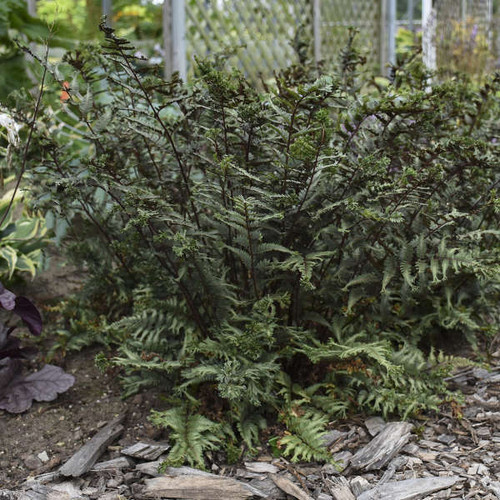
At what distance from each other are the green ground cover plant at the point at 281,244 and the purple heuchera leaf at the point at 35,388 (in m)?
0.24

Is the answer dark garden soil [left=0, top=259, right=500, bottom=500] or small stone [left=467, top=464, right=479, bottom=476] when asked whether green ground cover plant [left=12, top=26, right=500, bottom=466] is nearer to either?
dark garden soil [left=0, top=259, right=500, bottom=500]

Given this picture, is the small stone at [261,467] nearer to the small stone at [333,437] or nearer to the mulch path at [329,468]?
the mulch path at [329,468]

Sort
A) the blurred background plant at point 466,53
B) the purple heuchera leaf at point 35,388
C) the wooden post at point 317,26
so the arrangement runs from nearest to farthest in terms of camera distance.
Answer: the purple heuchera leaf at point 35,388 < the blurred background plant at point 466,53 < the wooden post at point 317,26

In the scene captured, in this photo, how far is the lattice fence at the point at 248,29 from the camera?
6.22m

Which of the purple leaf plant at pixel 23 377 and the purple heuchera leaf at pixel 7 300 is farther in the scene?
the purple leaf plant at pixel 23 377

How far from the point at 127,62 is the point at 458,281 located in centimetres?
152

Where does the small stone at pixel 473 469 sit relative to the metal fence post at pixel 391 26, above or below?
below

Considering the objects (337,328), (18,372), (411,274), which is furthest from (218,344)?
(18,372)

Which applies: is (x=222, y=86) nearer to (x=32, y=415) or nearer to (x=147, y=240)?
(x=147, y=240)

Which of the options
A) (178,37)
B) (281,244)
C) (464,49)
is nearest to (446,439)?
(281,244)

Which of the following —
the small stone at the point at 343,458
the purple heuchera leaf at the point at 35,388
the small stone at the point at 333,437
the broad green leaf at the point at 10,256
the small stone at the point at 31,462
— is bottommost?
the small stone at the point at 31,462

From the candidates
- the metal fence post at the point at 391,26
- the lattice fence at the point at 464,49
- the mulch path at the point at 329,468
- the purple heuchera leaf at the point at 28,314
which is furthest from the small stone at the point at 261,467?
the metal fence post at the point at 391,26

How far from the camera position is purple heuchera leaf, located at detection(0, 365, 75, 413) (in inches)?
93.1

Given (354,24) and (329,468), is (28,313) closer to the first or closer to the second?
(329,468)
